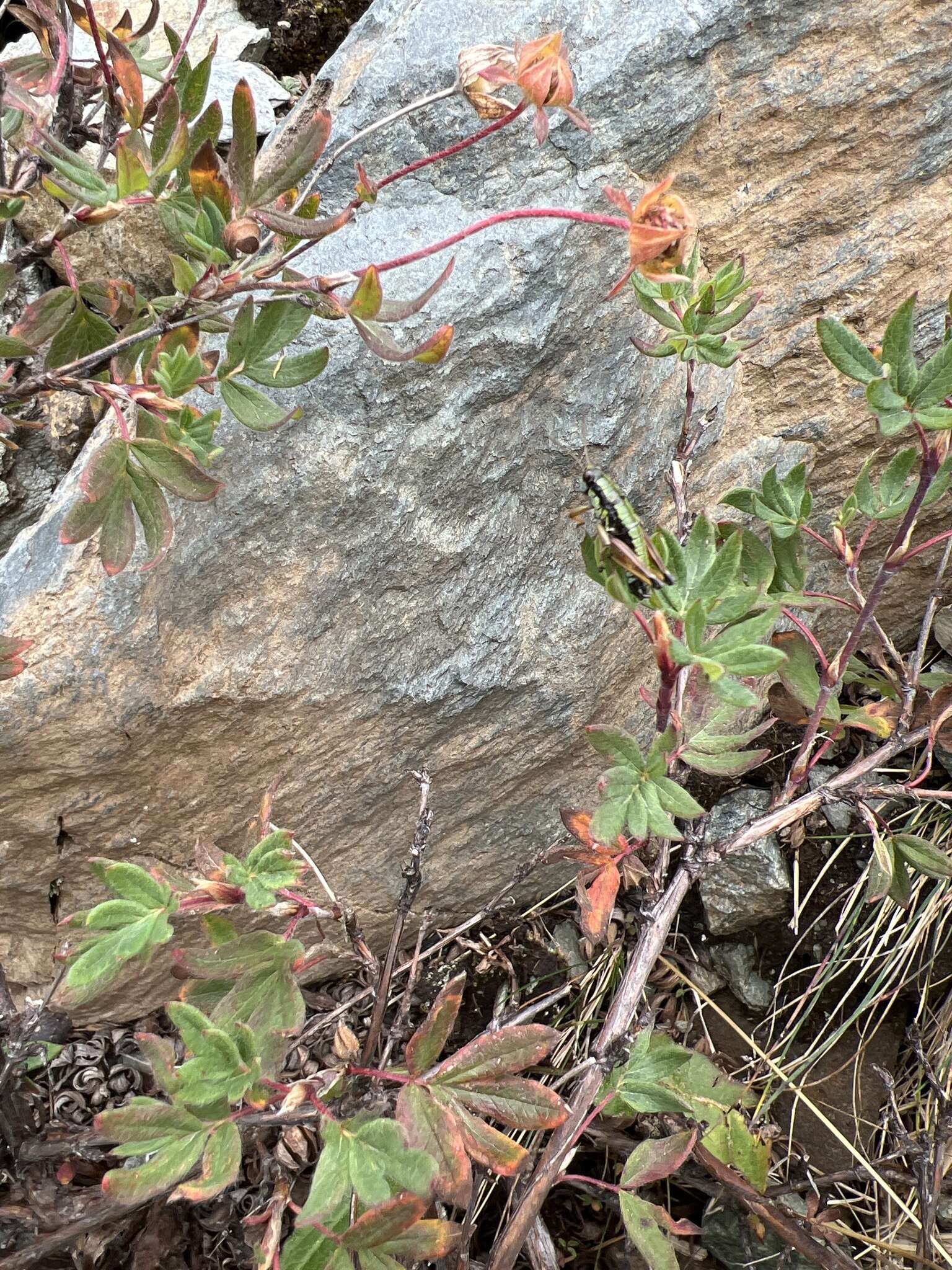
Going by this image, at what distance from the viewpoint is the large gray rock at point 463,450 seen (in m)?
1.88

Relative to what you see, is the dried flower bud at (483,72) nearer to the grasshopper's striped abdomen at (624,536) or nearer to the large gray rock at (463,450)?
the large gray rock at (463,450)

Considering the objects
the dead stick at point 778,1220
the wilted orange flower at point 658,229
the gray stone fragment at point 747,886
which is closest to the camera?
the wilted orange flower at point 658,229

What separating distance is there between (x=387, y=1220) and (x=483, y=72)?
1545 millimetres

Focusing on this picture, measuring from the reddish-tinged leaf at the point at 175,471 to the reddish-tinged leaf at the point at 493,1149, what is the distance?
988 mm

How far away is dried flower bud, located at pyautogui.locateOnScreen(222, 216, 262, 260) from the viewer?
4.59 feet

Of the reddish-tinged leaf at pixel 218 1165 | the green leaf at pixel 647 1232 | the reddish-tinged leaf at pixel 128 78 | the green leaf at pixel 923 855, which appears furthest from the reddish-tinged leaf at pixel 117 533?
the green leaf at pixel 923 855

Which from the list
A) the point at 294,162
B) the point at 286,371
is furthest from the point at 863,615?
the point at 294,162

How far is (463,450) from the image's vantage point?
1.93m

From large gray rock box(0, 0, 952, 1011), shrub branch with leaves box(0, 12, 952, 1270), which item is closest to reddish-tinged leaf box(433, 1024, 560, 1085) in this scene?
shrub branch with leaves box(0, 12, 952, 1270)

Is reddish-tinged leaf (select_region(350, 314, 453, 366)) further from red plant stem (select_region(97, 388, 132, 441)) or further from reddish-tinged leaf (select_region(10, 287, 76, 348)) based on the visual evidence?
reddish-tinged leaf (select_region(10, 287, 76, 348))

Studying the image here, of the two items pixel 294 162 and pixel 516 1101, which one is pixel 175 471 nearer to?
pixel 294 162

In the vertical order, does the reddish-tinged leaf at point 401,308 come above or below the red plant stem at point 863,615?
above

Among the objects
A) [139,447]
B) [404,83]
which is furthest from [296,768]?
[404,83]

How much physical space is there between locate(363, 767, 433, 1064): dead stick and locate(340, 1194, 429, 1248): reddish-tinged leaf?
39 centimetres
